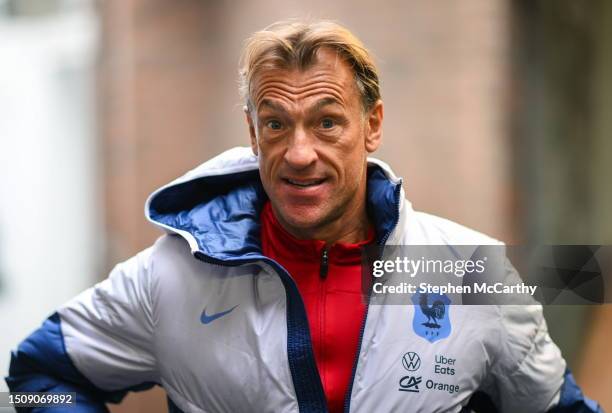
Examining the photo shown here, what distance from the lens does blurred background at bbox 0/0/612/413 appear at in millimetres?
3932

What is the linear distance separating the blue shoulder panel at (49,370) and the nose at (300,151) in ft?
2.38

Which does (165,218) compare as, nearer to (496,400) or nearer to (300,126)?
(300,126)

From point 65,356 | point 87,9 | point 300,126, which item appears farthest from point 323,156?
point 87,9

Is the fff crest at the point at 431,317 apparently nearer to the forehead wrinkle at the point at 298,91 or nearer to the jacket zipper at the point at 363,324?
the jacket zipper at the point at 363,324

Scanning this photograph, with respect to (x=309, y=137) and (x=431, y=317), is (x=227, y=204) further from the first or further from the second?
(x=431, y=317)

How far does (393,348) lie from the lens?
2.07 m

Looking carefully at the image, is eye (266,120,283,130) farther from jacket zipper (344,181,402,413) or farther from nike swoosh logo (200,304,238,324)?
nike swoosh logo (200,304,238,324)

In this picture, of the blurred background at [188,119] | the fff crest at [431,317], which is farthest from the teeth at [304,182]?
the blurred background at [188,119]

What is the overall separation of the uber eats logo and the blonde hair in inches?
24.1

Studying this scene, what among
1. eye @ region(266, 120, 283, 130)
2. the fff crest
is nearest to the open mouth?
eye @ region(266, 120, 283, 130)

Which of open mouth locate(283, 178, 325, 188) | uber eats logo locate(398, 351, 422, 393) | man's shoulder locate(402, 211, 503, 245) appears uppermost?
open mouth locate(283, 178, 325, 188)

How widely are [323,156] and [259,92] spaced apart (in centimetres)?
22

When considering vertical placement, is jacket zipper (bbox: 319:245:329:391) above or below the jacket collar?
below

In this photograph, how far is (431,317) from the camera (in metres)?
2.12
